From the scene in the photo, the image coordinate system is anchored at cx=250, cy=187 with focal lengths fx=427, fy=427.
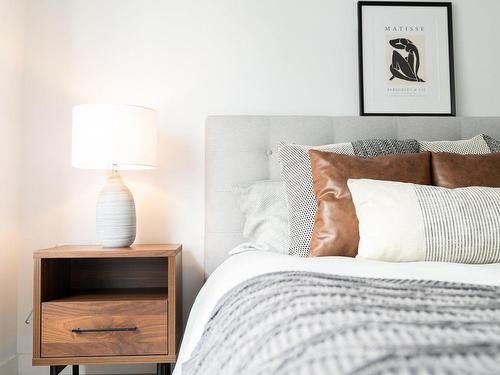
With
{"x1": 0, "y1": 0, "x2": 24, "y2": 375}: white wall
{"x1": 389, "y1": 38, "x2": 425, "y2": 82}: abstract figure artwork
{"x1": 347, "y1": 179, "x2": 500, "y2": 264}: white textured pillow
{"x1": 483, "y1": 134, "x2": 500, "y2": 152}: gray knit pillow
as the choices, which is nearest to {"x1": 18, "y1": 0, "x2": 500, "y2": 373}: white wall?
{"x1": 0, "y1": 0, "x2": 24, "y2": 375}: white wall

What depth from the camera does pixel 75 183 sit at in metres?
2.06

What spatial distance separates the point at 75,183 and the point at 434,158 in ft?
5.27

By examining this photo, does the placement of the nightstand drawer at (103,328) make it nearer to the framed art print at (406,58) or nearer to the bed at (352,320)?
the bed at (352,320)

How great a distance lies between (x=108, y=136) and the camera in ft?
5.58

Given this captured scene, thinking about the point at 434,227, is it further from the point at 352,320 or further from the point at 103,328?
the point at 103,328

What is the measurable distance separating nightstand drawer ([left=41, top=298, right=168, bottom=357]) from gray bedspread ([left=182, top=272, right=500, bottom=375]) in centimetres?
82

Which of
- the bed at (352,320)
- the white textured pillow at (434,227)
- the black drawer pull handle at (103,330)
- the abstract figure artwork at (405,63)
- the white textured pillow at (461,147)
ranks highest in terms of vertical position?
the abstract figure artwork at (405,63)

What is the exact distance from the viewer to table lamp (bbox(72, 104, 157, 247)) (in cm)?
170

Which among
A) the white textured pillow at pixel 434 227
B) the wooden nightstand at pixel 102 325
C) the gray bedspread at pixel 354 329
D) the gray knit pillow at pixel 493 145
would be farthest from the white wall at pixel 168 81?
the gray bedspread at pixel 354 329

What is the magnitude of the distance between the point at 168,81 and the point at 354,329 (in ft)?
5.94

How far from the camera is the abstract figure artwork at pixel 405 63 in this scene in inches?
85.6

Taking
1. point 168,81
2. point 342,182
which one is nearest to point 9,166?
point 168,81

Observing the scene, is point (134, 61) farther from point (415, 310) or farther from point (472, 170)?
point (415, 310)

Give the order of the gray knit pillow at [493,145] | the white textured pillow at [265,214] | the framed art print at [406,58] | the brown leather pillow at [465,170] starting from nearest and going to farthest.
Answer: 1. the brown leather pillow at [465,170]
2. the white textured pillow at [265,214]
3. the gray knit pillow at [493,145]
4. the framed art print at [406,58]
